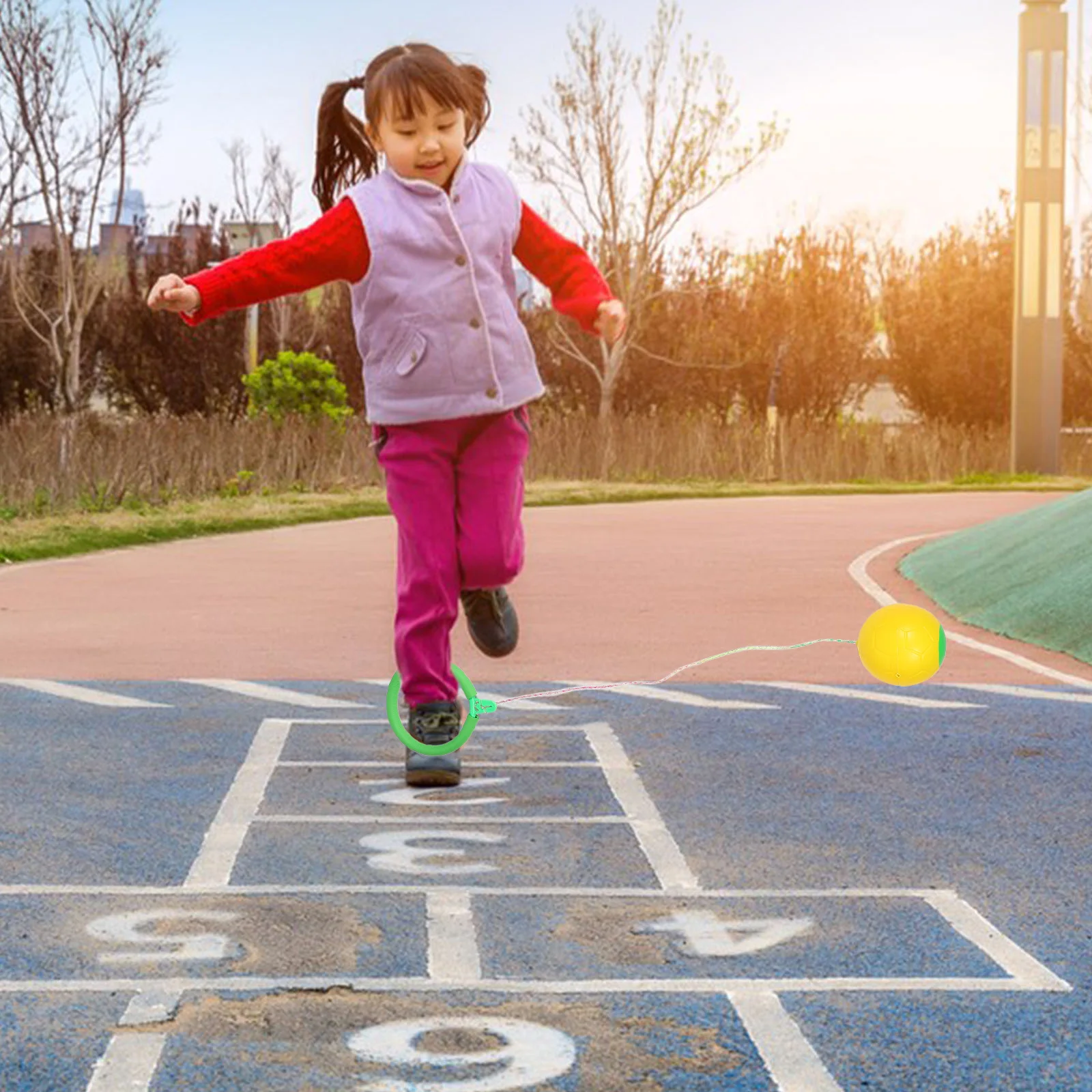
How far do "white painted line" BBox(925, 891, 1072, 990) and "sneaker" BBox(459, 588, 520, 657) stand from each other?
6.01 feet

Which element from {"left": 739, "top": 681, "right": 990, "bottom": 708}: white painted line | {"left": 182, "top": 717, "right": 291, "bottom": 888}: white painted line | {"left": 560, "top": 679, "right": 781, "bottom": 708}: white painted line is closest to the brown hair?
{"left": 182, "top": 717, "right": 291, "bottom": 888}: white painted line

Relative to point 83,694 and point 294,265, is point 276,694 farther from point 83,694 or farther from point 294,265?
point 294,265

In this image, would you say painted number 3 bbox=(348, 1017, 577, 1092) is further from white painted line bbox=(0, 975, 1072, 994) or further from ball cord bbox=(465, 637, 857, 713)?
ball cord bbox=(465, 637, 857, 713)

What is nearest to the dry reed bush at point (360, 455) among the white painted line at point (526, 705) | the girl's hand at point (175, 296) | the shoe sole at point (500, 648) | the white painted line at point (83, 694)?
the white painted line at point (83, 694)

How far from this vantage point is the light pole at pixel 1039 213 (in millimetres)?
29125

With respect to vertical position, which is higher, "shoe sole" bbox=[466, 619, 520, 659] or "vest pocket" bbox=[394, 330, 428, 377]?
"vest pocket" bbox=[394, 330, 428, 377]

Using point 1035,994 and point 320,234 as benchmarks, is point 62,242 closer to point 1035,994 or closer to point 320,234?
point 320,234

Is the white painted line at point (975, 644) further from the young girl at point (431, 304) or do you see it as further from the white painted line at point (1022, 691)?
the young girl at point (431, 304)

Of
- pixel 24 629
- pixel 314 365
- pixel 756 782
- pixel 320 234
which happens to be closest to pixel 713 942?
pixel 756 782

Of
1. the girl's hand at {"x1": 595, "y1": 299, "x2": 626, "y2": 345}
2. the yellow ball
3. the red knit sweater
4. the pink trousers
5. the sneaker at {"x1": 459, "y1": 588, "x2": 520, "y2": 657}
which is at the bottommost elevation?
the yellow ball

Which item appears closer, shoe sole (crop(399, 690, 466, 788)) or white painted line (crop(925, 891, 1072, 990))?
white painted line (crop(925, 891, 1072, 990))

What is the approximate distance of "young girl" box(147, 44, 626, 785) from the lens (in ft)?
17.6

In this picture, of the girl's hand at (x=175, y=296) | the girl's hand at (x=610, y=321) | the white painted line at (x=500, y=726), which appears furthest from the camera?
Result: the white painted line at (x=500, y=726)

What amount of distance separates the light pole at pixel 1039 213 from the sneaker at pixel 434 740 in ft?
81.6
